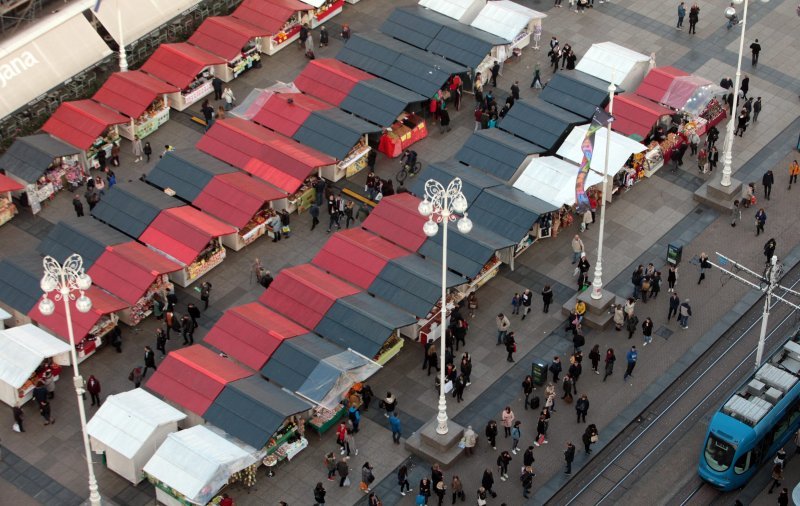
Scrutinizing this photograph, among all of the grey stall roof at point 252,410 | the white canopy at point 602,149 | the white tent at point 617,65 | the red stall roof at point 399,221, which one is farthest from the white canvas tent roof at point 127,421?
the white tent at point 617,65

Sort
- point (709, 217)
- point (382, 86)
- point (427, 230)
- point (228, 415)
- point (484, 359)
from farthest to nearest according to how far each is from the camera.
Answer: point (382, 86), point (709, 217), point (484, 359), point (228, 415), point (427, 230)

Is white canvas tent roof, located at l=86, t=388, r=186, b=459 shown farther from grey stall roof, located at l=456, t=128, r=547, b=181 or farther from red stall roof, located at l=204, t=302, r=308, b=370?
grey stall roof, located at l=456, t=128, r=547, b=181

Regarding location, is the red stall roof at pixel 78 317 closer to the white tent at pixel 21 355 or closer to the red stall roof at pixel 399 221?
the white tent at pixel 21 355

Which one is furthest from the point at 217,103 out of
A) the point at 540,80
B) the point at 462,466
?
the point at 462,466

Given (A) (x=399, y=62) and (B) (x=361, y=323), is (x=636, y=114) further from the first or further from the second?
(B) (x=361, y=323)

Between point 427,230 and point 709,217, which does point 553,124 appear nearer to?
point 709,217
